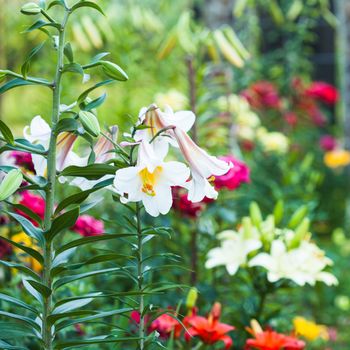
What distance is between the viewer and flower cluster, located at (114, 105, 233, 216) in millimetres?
1230

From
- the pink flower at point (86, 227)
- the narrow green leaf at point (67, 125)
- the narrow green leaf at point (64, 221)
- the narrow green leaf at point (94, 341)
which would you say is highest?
the pink flower at point (86, 227)

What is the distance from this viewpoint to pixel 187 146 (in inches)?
49.4

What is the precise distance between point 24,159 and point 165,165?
0.69m

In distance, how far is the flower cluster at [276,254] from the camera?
187cm

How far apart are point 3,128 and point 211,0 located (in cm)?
343

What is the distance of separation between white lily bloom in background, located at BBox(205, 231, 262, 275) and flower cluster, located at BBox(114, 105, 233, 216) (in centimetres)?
67

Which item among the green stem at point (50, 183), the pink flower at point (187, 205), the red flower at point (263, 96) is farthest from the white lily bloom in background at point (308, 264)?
the red flower at point (263, 96)

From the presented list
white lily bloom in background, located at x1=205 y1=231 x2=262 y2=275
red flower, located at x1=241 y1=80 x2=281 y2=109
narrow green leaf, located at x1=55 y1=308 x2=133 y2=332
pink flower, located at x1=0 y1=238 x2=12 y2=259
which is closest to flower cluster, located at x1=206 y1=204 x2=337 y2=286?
white lily bloom in background, located at x1=205 y1=231 x2=262 y2=275

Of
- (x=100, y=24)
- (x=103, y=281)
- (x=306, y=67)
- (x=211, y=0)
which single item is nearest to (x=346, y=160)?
(x=306, y=67)

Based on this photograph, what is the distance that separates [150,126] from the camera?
1.26 metres

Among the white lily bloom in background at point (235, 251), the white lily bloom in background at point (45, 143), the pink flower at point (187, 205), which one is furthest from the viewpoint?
the pink flower at point (187, 205)

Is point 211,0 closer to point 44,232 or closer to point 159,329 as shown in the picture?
point 159,329

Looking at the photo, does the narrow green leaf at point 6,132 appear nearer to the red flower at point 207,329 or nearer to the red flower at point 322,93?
the red flower at point 207,329

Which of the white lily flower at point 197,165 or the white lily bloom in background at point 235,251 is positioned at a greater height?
the white lily bloom in background at point 235,251
